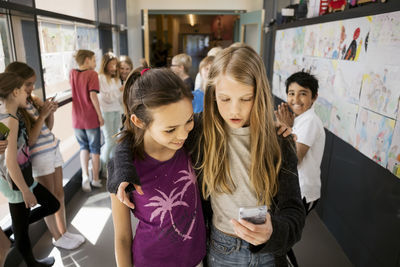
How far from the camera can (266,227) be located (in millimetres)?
832

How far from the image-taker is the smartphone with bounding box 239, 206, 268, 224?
0.79 m

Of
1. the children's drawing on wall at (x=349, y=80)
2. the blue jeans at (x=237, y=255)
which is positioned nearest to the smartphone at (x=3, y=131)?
the blue jeans at (x=237, y=255)

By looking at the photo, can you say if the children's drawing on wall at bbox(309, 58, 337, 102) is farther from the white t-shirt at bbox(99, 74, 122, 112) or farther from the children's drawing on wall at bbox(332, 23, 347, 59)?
the white t-shirt at bbox(99, 74, 122, 112)

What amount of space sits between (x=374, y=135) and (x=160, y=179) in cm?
170

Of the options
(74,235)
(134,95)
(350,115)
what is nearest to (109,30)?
(74,235)

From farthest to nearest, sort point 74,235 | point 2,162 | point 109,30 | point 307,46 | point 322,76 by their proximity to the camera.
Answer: point 109,30 < point 307,46 < point 322,76 < point 74,235 < point 2,162

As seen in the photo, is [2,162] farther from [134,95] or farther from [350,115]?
[350,115]

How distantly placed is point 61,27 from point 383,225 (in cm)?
392

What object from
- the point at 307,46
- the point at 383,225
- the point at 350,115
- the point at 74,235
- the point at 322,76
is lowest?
the point at 74,235

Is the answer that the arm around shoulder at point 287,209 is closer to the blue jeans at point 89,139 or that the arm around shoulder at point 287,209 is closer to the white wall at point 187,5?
the blue jeans at point 89,139

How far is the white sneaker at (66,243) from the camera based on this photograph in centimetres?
259

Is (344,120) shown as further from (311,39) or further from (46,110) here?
(46,110)

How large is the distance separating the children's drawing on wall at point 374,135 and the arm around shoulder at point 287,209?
1.22m

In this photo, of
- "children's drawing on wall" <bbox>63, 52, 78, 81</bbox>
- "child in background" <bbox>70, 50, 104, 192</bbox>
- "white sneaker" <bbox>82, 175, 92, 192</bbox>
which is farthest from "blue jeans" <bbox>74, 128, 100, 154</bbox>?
"children's drawing on wall" <bbox>63, 52, 78, 81</bbox>
